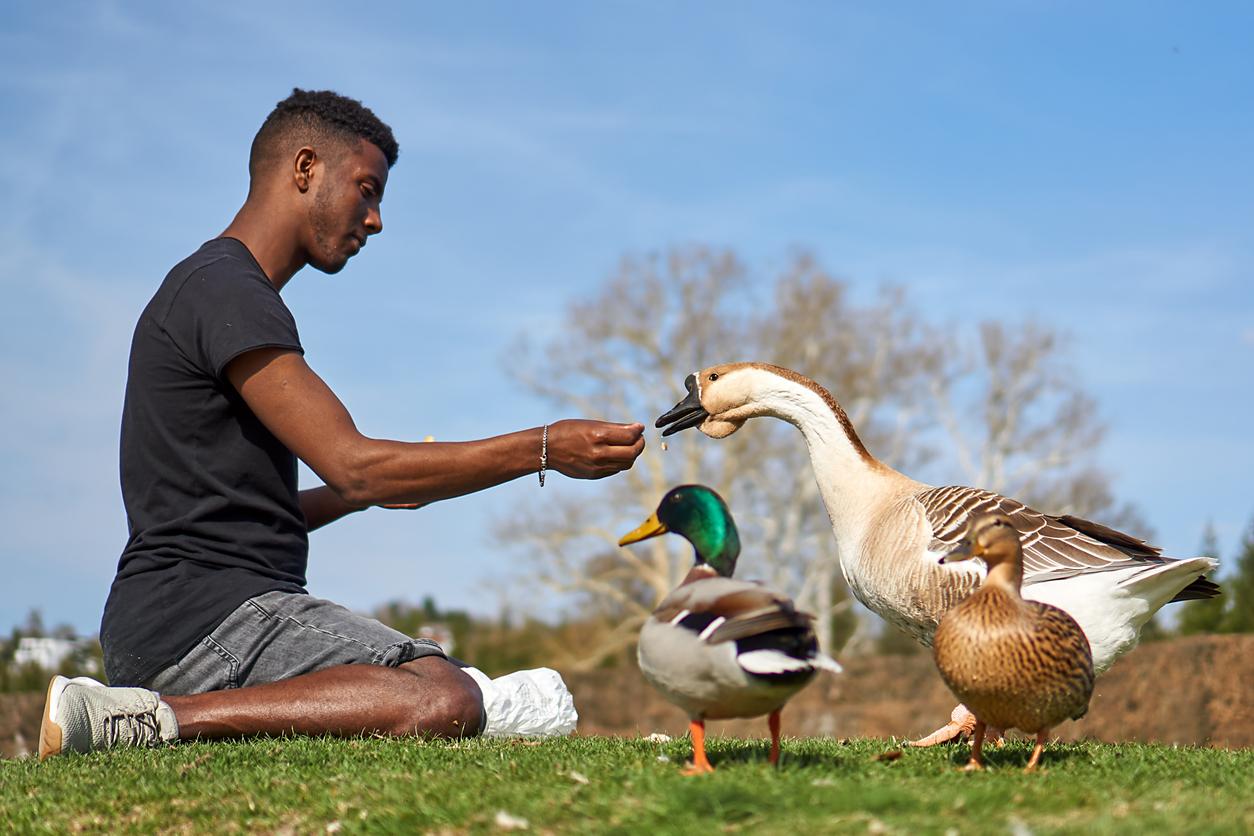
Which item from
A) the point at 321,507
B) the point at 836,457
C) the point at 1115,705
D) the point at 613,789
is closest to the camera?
the point at 613,789

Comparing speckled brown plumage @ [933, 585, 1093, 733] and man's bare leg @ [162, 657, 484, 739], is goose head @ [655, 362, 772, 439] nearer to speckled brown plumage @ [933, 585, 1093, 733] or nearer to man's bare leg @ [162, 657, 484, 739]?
man's bare leg @ [162, 657, 484, 739]

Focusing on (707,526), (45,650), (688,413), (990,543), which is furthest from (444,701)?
(45,650)

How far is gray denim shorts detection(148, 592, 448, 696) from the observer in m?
Answer: 5.83

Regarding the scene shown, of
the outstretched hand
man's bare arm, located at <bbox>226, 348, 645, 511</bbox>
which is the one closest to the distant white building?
Result: man's bare arm, located at <bbox>226, 348, 645, 511</bbox>

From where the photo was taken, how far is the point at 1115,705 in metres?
14.0

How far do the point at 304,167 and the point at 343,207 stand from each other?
0.29 metres

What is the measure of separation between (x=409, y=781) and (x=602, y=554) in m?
30.5

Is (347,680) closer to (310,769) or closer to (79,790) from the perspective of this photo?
(310,769)

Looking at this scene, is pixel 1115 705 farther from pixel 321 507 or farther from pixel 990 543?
pixel 990 543

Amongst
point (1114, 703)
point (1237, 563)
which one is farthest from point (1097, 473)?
point (1114, 703)

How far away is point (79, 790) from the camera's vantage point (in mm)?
4766

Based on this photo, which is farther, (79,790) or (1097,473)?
(1097,473)

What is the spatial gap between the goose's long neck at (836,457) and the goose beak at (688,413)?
0.34 metres

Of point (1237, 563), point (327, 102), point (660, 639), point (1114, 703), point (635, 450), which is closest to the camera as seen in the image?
point (660, 639)
